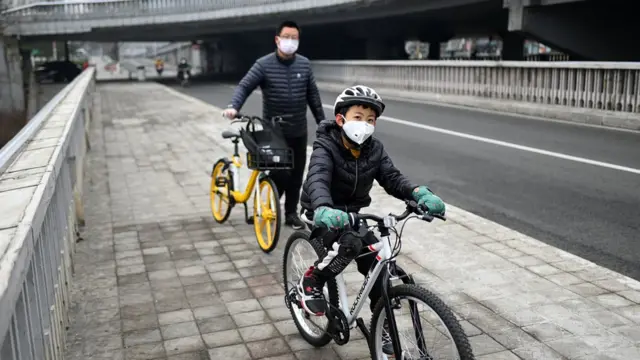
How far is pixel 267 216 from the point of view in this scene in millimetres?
5867

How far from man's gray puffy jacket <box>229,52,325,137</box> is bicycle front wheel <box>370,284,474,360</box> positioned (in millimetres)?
3271

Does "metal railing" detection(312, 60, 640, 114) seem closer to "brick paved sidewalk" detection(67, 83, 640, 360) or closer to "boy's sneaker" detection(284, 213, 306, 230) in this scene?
"brick paved sidewalk" detection(67, 83, 640, 360)

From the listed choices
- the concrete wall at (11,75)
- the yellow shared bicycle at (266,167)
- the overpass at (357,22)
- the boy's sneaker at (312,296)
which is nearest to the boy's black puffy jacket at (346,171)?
the boy's sneaker at (312,296)

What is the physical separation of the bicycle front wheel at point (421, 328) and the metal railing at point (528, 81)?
38.4 ft

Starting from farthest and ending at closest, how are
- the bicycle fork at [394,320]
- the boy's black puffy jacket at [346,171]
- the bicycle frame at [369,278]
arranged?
the boy's black puffy jacket at [346,171], the bicycle frame at [369,278], the bicycle fork at [394,320]

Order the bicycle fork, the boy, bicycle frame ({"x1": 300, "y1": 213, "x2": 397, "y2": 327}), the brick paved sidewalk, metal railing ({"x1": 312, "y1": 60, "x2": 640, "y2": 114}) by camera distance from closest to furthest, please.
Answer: the bicycle fork → bicycle frame ({"x1": 300, "y1": 213, "x2": 397, "y2": 327}) → the boy → the brick paved sidewalk → metal railing ({"x1": 312, "y1": 60, "x2": 640, "y2": 114})

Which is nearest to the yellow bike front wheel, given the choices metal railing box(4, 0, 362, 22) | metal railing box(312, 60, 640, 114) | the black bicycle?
the black bicycle

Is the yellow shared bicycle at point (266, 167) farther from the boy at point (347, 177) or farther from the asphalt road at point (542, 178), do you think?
the asphalt road at point (542, 178)

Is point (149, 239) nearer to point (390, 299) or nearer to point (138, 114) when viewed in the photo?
point (390, 299)

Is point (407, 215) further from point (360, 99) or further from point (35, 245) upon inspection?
point (35, 245)

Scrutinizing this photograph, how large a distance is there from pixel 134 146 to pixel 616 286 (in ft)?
32.8

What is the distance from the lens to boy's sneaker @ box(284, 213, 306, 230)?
6.44m

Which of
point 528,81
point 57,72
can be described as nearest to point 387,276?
point 528,81

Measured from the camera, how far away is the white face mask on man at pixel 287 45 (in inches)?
237
